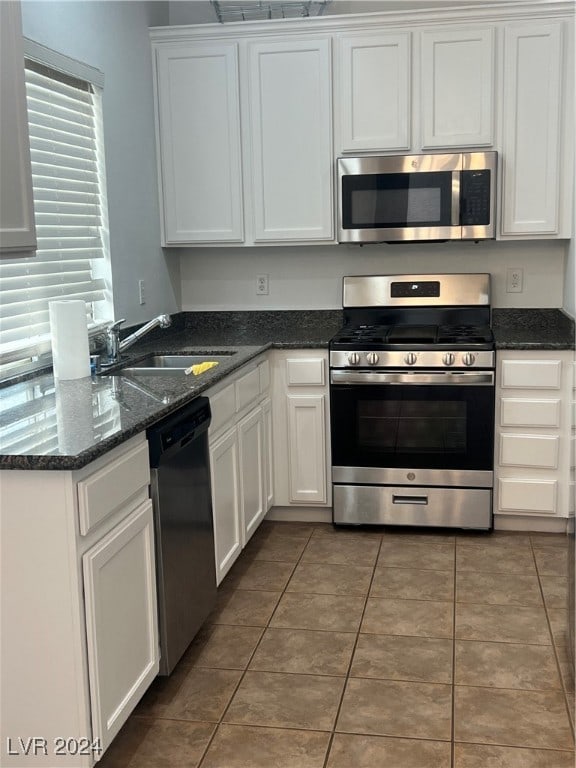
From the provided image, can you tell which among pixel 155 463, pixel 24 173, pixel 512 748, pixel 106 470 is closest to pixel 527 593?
pixel 512 748

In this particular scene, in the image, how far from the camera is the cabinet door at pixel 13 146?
2234mm

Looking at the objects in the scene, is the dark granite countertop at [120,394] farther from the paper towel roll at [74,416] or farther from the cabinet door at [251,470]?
the cabinet door at [251,470]

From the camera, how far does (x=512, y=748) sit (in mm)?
2305

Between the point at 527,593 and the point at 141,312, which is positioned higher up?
the point at 141,312

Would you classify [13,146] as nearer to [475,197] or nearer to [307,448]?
[307,448]

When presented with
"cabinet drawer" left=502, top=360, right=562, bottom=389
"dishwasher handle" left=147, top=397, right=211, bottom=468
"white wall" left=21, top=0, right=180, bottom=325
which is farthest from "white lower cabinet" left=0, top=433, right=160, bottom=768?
"cabinet drawer" left=502, top=360, right=562, bottom=389

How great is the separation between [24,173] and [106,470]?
870mm

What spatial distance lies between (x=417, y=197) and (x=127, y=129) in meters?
1.39

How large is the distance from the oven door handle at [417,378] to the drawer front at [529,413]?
0.15 m

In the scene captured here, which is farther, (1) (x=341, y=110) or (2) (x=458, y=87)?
(1) (x=341, y=110)

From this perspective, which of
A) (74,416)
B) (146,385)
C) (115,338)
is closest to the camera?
(74,416)

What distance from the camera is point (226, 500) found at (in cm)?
329

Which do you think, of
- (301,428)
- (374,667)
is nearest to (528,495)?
(301,428)

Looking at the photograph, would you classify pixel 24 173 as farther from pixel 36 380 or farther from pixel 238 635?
pixel 238 635
